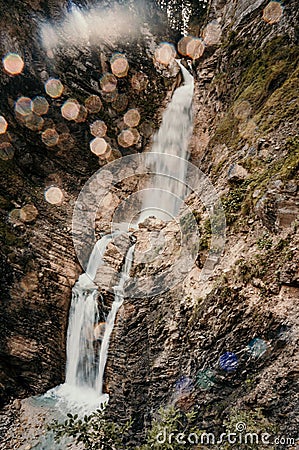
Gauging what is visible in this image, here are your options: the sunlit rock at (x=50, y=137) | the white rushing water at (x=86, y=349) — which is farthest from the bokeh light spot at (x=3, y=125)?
the white rushing water at (x=86, y=349)

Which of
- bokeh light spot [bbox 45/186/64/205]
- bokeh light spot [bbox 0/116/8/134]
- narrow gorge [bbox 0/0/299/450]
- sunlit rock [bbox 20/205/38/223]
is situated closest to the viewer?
narrow gorge [bbox 0/0/299/450]

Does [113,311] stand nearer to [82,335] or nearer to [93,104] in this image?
[82,335]

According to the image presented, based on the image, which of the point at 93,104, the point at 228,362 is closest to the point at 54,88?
the point at 93,104

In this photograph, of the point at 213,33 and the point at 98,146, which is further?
the point at 98,146

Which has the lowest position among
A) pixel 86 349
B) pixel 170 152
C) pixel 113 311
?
pixel 86 349

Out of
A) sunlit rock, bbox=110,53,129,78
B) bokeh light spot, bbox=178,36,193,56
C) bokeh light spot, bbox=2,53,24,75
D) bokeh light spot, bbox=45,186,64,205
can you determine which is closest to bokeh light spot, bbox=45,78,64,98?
bokeh light spot, bbox=2,53,24,75

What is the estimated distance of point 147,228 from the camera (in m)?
11.0

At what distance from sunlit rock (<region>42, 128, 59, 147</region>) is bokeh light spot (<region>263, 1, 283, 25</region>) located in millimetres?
10299

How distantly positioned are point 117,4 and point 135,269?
18892mm

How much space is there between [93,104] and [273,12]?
9.86m

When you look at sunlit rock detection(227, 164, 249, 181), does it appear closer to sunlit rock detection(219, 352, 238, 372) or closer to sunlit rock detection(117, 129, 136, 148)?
sunlit rock detection(219, 352, 238, 372)

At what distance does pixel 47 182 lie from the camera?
47.5 ft

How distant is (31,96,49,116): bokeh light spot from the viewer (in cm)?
1427

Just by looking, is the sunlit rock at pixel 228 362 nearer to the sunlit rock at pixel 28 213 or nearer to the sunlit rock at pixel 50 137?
the sunlit rock at pixel 28 213
